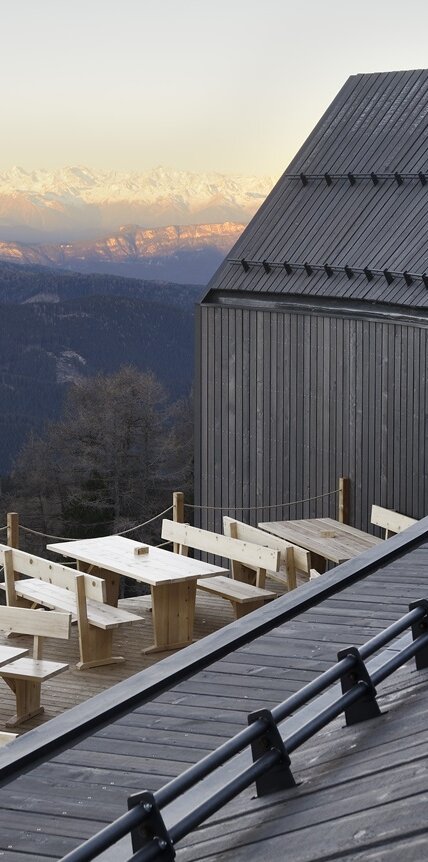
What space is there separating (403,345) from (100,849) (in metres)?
11.6

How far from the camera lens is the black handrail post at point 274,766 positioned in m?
3.44

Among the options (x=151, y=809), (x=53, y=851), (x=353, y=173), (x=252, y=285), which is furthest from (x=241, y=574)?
(x=151, y=809)

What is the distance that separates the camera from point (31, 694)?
9703 mm

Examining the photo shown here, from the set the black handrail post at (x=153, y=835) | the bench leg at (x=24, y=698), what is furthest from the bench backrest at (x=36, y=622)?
the black handrail post at (x=153, y=835)

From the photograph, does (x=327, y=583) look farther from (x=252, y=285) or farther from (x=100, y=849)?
(x=252, y=285)

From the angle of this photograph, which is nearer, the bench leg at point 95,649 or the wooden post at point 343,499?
the bench leg at point 95,649

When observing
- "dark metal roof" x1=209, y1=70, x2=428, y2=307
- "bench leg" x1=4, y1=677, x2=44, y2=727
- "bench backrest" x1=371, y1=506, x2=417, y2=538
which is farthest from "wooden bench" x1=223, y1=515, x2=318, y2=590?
"dark metal roof" x1=209, y1=70, x2=428, y2=307

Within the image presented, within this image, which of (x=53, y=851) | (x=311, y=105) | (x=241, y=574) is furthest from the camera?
(x=311, y=105)

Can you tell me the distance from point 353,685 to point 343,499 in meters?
11.1

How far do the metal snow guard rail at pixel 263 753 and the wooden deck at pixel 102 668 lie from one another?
20.3 ft

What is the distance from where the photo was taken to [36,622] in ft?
31.3

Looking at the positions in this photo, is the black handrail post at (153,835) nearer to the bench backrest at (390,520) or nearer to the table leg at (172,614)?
the table leg at (172,614)

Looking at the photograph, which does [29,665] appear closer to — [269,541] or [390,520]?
[269,541]

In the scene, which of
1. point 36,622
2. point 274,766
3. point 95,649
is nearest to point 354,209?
point 95,649
